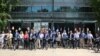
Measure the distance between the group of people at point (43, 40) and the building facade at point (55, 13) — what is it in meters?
8.36

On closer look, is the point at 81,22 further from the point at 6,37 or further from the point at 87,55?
the point at 87,55

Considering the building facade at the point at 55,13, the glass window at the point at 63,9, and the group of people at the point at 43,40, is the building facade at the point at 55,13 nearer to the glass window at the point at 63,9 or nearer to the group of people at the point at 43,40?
the glass window at the point at 63,9

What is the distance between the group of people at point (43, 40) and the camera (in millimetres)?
38812

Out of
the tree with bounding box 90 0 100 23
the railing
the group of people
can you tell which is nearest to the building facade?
the railing

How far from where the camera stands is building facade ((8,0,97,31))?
4938 cm

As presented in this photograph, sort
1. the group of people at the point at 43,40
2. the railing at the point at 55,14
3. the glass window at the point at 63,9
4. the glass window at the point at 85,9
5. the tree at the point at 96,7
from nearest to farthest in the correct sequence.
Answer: the group of people at the point at 43,40
the tree at the point at 96,7
the railing at the point at 55,14
the glass window at the point at 63,9
the glass window at the point at 85,9

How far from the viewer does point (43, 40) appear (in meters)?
39.4

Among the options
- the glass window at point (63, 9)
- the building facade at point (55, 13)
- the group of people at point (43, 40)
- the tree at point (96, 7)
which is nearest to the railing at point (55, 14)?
the building facade at point (55, 13)

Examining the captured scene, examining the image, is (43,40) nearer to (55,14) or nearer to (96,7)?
(96,7)

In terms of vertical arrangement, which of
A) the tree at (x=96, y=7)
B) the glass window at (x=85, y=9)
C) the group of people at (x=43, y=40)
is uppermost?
the tree at (x=96, y=7)

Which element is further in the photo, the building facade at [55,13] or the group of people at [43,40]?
the building facade at [55,13]

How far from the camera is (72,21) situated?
4975 cm

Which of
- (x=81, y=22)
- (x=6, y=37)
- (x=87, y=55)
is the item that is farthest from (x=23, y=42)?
(x=81, y=22)

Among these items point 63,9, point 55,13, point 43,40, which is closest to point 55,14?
point 55,13
